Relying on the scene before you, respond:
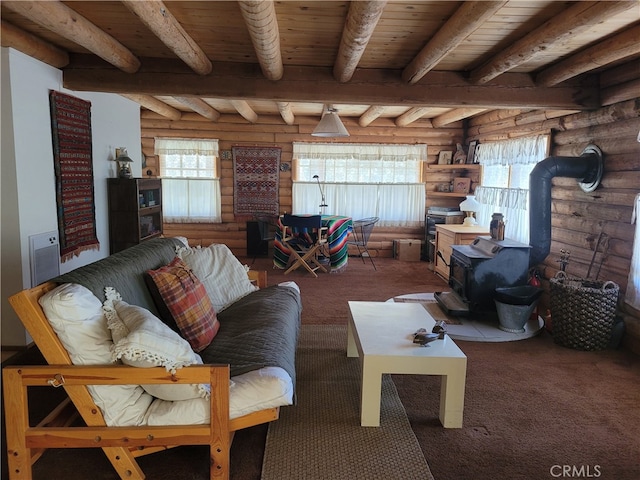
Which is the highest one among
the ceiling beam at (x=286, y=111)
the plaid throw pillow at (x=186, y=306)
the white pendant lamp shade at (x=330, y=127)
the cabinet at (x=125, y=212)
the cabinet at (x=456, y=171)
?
the ceiling beam at (x=286, y=111)

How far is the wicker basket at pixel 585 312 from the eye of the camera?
343cm

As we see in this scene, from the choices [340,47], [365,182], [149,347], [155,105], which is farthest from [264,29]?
[365,182]

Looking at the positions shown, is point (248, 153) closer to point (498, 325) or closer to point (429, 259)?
point (429, 259)

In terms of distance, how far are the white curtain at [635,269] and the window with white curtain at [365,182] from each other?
411cm

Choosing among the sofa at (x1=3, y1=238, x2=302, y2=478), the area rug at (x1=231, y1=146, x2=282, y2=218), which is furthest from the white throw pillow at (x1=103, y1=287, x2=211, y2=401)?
the area rug at (x1=231, y1=146, x2=282, y2=218)

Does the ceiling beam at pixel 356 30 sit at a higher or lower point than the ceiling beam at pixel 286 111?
lower

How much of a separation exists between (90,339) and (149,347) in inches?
9.9

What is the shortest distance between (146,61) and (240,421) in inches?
123

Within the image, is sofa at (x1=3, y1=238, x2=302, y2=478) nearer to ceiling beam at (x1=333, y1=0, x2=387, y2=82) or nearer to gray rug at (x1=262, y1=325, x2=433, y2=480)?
gray rug at (x1=262, y1=325, x2=433, y2=480)

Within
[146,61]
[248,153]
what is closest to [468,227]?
[248,153]

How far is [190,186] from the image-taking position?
7.30 metres

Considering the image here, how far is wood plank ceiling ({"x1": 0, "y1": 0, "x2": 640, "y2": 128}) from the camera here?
8.30 ft

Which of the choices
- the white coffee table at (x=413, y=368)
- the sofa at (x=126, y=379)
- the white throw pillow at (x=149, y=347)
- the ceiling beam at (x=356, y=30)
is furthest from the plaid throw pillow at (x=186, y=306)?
the ceiling beam at (x=356, y=30)

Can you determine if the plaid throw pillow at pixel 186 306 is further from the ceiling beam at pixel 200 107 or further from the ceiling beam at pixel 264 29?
the ceiling beam at pixel 200 107
